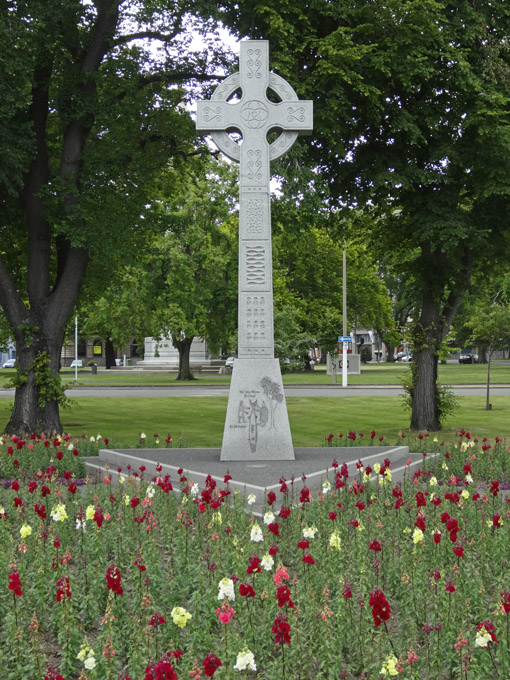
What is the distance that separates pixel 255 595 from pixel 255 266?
21.0 ft

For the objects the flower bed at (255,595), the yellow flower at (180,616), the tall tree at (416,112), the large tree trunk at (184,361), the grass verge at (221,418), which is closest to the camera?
the yellow flower at (180,616)

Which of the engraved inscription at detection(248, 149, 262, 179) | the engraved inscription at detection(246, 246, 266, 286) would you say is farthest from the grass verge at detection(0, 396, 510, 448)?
the engraved inscription at detection(248, 149, 262, 179)

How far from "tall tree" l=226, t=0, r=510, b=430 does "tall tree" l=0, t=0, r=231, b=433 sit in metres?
2.25

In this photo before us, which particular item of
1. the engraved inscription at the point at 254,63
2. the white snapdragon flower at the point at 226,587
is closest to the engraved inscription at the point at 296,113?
the engraved inscription at the point at 254,63

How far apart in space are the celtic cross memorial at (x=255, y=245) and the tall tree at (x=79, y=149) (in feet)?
12.3

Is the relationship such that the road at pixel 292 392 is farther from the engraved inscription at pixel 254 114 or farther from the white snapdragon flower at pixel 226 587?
the white snapdragon flower at pixel 226 587

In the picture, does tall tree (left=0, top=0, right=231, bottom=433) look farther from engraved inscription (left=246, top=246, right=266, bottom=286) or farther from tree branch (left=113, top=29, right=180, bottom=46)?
engraved inscription (left=246, top=246, right=266, bottom=286)

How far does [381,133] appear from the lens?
1566 cm

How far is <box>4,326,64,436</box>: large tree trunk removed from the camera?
1514 cm

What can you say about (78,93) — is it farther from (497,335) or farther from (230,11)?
(497,335)

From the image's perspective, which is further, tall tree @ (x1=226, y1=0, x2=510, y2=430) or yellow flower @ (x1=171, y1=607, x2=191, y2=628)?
tall tree @ (x1=226, y1=0, x2=510, y2=430)

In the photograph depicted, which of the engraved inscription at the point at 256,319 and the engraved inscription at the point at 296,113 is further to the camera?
the engraved inscription at the point at 296,113

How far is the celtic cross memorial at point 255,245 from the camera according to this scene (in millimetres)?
10273

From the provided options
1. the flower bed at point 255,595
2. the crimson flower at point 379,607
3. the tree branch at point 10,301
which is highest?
the tree branch at point 10,301
